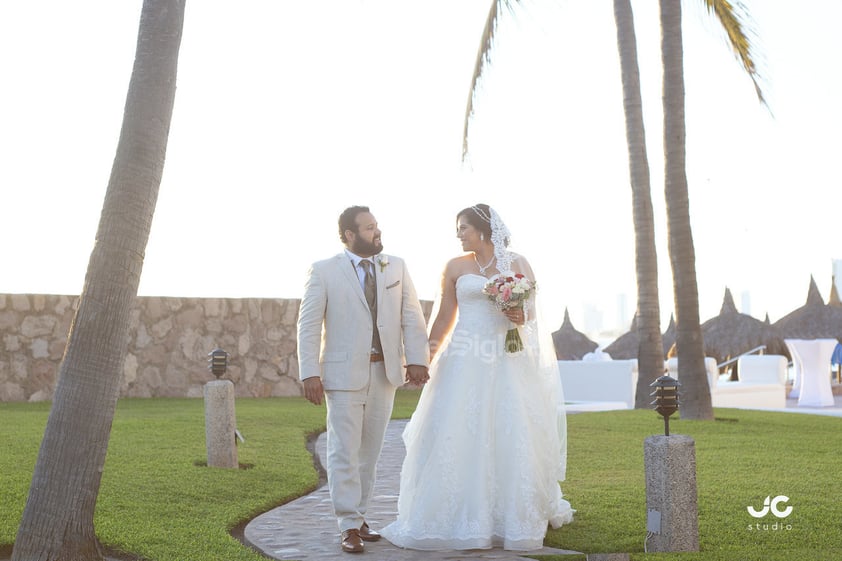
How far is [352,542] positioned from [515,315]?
1.77 m

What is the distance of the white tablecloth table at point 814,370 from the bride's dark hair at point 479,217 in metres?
16.3

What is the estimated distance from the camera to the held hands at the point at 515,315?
6586 millimetres

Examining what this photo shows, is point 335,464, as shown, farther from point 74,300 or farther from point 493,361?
point 74,300

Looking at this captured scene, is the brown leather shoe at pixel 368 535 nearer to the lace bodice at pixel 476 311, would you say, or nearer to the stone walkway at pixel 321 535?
the stone walkway at pixel 321 535

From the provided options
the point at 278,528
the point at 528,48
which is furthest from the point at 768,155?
the point at 278,528

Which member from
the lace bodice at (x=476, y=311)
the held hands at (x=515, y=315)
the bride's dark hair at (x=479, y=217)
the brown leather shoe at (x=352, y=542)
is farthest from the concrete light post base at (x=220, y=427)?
the held hands at (x=515, y=315)

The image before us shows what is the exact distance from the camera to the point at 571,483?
8867 millimetres

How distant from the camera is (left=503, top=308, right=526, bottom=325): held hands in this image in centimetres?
659

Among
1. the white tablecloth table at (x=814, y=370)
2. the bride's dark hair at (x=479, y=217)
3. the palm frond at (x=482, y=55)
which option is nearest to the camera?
the bride's dark hair at (x=479, y=217)

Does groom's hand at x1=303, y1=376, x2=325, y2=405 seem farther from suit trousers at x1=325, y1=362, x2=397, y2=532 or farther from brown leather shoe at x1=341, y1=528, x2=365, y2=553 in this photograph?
brown leather shoe at x1=341, y1=528, x2=365, y2=553

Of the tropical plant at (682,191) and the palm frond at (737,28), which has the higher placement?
the palm frond at (737,28)

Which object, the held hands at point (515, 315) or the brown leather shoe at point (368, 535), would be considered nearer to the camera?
the brown leather shoe at point (368, 535)

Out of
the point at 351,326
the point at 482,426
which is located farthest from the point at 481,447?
the point at 351,326

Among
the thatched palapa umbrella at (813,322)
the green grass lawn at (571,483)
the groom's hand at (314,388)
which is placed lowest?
the green grass lawn at (571,483)
